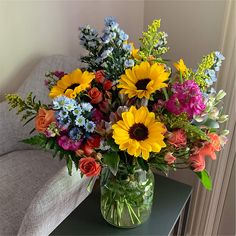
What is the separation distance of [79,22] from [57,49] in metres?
0.16

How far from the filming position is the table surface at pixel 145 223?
938 mm

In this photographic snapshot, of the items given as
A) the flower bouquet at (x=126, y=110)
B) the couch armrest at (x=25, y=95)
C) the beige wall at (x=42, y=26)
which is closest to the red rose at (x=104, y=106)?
the flower bouquet at (x=126, y=110)

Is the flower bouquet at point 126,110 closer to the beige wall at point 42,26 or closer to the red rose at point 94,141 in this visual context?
the red rose at point 94,141

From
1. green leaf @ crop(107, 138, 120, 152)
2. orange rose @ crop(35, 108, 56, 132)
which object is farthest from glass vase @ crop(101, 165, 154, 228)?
orange rose @ crop(35, 108, 56, 132)

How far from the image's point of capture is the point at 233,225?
146cm

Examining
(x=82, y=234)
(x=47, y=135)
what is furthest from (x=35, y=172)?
(x=47, y=135)

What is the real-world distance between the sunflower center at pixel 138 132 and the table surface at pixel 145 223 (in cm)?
39

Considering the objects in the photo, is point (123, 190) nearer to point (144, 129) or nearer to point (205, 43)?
point (144, 129)

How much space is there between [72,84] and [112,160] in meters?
0.19

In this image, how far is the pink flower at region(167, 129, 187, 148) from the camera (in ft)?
2.25

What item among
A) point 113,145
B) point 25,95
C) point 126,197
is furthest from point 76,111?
point 25,95

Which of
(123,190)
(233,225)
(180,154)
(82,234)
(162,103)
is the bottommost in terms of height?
(233,225)

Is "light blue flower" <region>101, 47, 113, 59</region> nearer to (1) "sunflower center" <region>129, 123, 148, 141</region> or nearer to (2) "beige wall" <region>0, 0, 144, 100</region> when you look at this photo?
(1) "sunflower center" <region>129, 123, 148, 141</region>

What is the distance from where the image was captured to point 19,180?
45.7 inches
